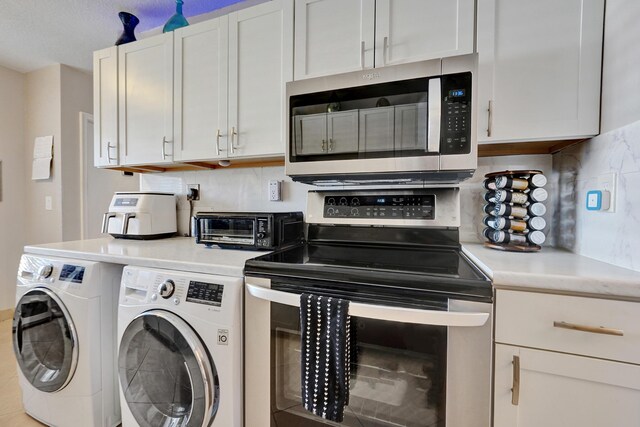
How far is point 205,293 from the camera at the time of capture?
1071 mm

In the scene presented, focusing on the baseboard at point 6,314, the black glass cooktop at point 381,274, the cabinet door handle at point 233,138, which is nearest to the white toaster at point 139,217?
the cabinet door handle at point 233,138

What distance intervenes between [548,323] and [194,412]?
1245 mm

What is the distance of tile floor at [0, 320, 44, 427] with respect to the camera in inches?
58.1

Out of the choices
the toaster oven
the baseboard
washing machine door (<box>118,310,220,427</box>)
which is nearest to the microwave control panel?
the toaster oven

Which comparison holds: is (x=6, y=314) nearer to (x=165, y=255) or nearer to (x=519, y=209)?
(x=165, y=255)

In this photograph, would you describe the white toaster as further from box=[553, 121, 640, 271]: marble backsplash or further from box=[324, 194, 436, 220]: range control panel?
box=[553, 121, 640, 271]: marble backsplash

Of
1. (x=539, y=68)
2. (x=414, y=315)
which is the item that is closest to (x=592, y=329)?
(x=414, y=315)

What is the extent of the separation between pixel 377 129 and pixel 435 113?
222 mm

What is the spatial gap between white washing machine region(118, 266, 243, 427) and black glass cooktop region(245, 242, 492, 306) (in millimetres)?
199

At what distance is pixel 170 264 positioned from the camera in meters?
1.17

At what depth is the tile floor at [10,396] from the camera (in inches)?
58.1

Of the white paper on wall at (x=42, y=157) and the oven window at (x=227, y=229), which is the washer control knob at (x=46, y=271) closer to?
the oven window at (x=227, y=229)

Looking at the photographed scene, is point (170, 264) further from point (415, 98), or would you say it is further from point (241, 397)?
point (415, 98)

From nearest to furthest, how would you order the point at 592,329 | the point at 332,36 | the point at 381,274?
the point at 592,329, the point at 381,274, the point at 332,36
